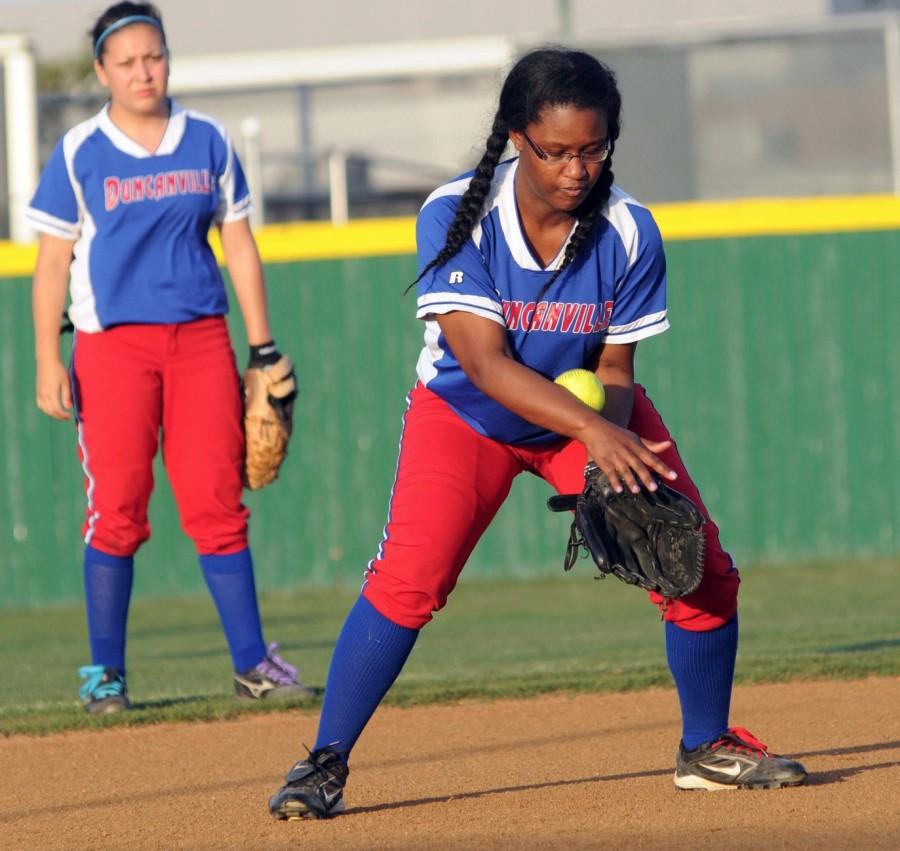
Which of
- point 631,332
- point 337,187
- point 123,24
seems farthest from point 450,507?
point 337,187

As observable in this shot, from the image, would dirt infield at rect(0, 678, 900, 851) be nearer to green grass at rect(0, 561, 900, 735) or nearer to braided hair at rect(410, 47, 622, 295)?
green grass at rect(0, 561, 900, 735)

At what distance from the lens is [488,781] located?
4473mm

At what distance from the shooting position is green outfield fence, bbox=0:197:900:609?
1052cm

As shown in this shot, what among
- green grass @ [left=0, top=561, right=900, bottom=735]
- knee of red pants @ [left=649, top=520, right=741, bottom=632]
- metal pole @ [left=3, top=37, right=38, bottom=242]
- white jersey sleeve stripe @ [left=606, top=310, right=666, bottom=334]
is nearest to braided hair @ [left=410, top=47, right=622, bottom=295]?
white jersey sleeve stripe @ [left=606, top=310, right=666, bottom=334]

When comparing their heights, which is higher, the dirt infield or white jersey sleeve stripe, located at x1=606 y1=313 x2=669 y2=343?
white jersey sleeve stripe, located at x1=606 y1=313 x2=669 y2=343

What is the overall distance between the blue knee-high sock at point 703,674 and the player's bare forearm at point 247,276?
2.13m

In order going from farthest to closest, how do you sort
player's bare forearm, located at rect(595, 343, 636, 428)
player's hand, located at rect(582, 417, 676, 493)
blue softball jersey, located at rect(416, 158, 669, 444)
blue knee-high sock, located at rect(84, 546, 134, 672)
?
blue knee-high sock, located at rect(84, 546, 134, 672)
player's bare forearm, located at rect(595, 343, 636, 428)
blue softball jersey, located at rect(416, 158, 669, 444)
player's hand, located at rect(582, 417, 676, 493)

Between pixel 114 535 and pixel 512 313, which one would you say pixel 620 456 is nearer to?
pixel 512 313

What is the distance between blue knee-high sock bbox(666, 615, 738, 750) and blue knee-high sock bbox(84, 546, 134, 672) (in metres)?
2.17

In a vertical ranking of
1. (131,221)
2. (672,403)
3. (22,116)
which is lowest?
(672,403)

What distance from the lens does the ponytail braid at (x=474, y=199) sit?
3.90m

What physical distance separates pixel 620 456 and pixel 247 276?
94.6 inches

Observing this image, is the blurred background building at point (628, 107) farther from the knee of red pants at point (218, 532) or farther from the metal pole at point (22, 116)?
the knee of red pants at point (218, 532)

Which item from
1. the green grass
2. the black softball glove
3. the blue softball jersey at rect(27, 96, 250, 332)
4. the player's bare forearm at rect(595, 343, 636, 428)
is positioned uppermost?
the blue softball jersey at rect(27, 96, 250, 332)
